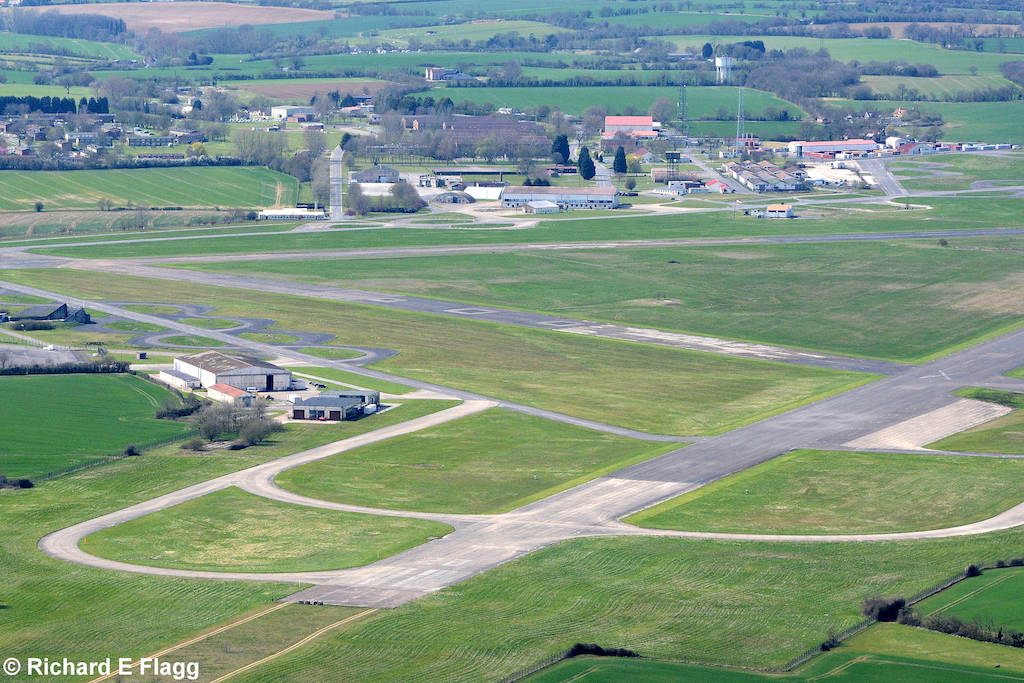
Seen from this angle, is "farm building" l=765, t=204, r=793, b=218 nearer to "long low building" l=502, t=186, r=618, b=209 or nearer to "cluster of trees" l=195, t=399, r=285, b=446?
"long low building" l=502, t=186, r=618, b=209

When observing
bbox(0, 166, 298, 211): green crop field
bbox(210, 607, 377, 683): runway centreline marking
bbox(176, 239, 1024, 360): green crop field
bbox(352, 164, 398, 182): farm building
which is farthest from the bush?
bbox(352, 164, 398, 182): farm building

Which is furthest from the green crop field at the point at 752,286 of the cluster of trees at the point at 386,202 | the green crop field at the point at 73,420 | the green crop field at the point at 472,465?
the green crop field at the point at 73,420

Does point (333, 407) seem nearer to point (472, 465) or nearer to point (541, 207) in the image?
point (472, 465)

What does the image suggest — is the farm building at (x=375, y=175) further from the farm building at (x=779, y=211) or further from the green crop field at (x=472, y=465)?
the green crop field at (x=472, y=465)

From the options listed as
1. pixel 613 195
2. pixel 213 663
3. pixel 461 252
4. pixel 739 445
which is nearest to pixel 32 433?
pixel 213 663

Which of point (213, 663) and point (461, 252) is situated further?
point (461, 252)

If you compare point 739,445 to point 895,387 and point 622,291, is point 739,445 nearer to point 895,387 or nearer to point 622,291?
point 895,387
